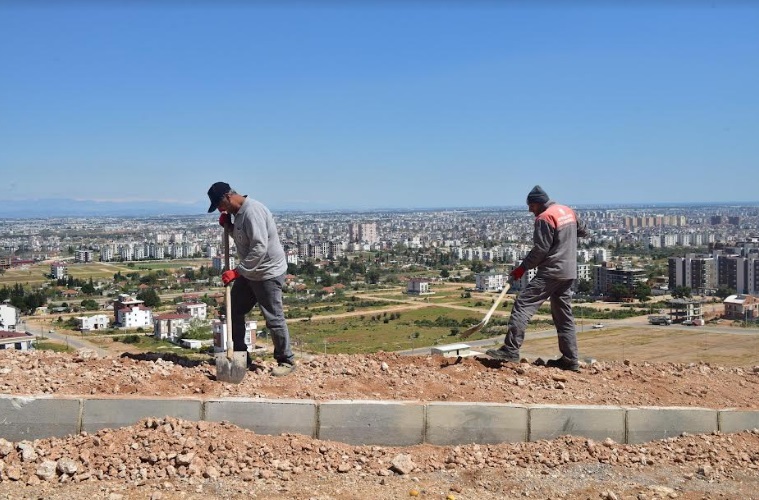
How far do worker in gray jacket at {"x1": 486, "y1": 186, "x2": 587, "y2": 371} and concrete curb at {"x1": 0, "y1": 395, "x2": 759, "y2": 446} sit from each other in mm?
941

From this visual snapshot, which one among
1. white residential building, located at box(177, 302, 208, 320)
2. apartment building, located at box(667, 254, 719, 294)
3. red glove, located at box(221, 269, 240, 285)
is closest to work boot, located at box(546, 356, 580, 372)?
red glove, located at box(221, 269, 240, 285)

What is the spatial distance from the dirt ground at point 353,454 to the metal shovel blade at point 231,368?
8 cm

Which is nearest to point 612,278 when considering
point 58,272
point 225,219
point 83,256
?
point 58,272

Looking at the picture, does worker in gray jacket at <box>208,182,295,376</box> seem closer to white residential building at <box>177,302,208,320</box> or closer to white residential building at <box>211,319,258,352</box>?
white residential building at <box>211,319,258,352</box>

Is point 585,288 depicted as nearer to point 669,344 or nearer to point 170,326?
point 669,344

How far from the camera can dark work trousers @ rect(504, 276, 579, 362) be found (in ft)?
17.4

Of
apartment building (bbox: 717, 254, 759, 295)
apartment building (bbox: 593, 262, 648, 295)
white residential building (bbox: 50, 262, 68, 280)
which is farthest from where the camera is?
white residential building (bbox: 50, 262, 68, 280)

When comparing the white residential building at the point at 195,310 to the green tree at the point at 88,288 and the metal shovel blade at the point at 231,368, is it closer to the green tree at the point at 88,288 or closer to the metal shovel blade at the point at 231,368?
the green tree at the point at 88,288

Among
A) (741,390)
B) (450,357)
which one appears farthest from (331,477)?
(741,390)

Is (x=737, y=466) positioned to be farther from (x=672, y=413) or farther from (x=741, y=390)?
(x=741, y=390)

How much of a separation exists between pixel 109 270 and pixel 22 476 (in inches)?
3238

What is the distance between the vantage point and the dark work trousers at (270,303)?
5.16 metres

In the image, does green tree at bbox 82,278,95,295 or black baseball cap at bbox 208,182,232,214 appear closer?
black baseball cap at bbox 208,182,232,214

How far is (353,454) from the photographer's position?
404cm
